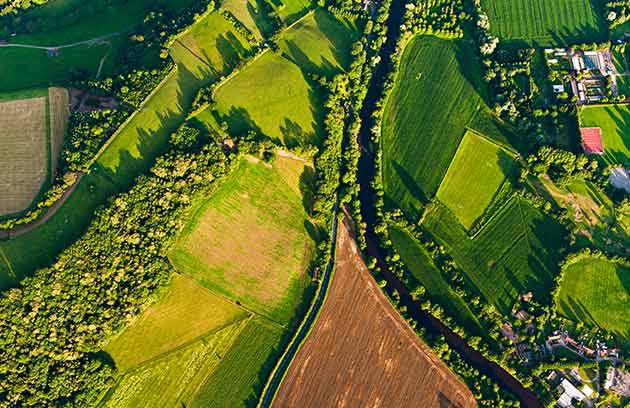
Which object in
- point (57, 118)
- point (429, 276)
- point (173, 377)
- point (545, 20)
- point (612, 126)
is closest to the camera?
point (173, 377)

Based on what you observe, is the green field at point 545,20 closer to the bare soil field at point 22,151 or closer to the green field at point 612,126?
the green field at point 612,126

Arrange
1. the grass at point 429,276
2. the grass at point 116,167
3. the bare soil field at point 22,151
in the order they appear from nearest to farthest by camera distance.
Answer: the grass at point 116,167
the bare soil field at point 22,151
the grass at point 429,276

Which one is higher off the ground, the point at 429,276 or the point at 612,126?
the point at 612,126

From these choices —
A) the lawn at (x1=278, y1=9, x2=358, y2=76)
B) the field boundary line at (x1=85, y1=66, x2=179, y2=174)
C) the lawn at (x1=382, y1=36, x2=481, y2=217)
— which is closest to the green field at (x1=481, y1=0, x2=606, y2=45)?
the lawn at (x1=382, y1=36, x2=481, y2=217)

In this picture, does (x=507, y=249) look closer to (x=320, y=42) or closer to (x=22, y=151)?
(x=320, y=42)

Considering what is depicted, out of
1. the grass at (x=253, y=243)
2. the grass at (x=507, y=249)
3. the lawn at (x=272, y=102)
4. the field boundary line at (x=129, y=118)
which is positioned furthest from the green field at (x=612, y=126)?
the field boundary line at (x=129, y=118)

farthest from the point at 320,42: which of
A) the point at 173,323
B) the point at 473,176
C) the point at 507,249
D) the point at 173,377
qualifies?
the point at 173,377
